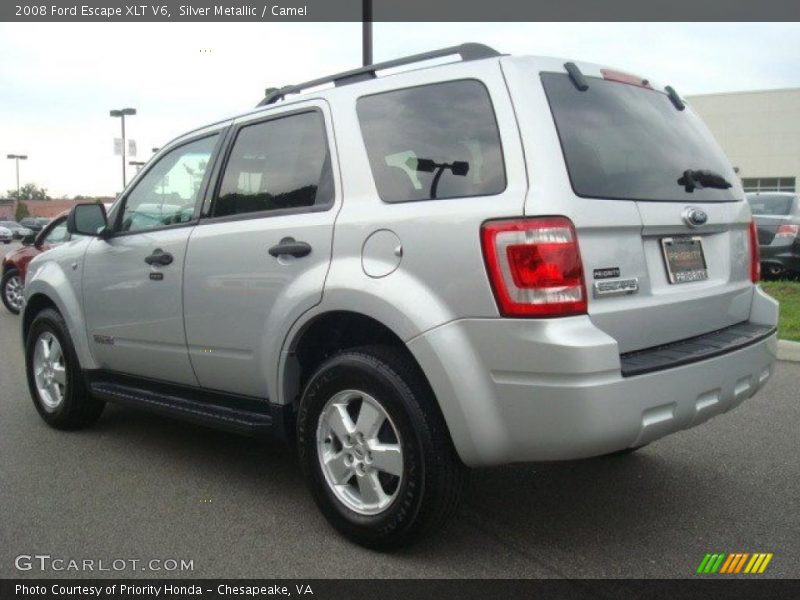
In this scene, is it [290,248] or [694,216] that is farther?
[290,248]

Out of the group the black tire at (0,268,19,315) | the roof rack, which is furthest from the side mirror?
the black tire at (0,268,19,315)

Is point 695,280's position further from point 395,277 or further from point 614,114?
point 395,277

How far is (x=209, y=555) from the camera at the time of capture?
330 cm

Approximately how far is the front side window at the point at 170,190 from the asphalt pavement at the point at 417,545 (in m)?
1.39

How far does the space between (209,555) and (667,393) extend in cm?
193

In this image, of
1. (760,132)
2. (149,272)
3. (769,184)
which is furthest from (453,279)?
(760,132)

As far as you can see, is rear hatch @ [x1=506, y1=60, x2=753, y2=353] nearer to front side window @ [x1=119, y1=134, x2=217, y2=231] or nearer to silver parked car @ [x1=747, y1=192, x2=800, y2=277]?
front side window @ [x1=119, y1=134, x2=217, y2=231]

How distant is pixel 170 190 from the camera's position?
4.53 m

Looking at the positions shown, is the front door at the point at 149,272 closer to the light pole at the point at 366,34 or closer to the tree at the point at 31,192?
the light pole at the point at 366,34

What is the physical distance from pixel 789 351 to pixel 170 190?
5.67 m

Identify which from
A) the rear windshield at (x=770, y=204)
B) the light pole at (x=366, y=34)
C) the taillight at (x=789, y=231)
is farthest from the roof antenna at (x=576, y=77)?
the rear windshield at (x=770, y=204)

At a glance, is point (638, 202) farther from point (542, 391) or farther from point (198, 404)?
point (198, 404)

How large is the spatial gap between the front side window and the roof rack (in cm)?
48

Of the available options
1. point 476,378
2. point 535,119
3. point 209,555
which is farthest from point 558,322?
point 209,555
